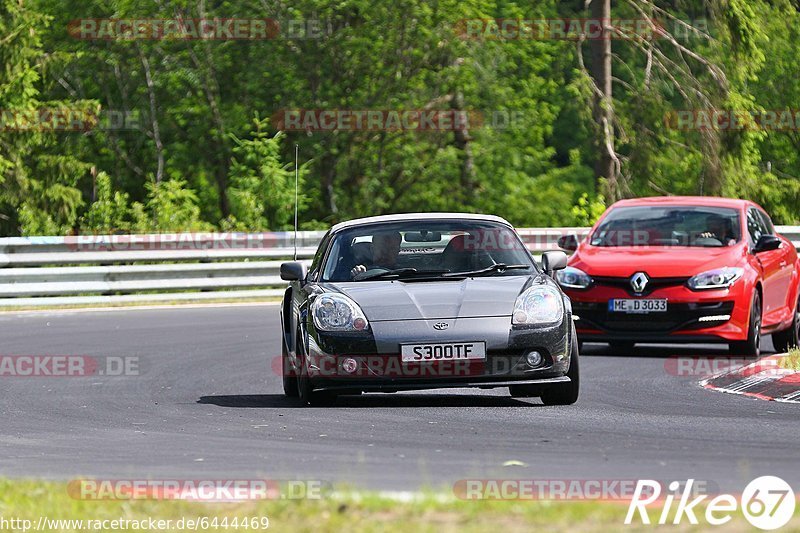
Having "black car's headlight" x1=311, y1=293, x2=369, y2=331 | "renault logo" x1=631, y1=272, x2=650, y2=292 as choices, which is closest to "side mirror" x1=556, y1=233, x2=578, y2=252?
"renault logo" x1=631, y1=272, x2=650, y2=292

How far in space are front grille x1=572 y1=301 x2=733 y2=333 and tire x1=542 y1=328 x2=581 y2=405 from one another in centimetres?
424

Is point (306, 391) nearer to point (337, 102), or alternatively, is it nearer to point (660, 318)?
point (660, 318)

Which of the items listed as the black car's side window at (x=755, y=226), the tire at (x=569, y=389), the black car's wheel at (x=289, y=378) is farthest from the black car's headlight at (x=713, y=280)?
the black car's wheel at (x=289, y=378)

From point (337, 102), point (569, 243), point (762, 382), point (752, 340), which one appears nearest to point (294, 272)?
point (762, 382)

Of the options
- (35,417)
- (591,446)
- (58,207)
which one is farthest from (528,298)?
(58,207)

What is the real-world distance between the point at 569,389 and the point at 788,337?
6161 mm

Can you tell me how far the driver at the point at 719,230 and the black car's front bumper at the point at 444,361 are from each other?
18.6 feet

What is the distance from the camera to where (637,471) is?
310 inches

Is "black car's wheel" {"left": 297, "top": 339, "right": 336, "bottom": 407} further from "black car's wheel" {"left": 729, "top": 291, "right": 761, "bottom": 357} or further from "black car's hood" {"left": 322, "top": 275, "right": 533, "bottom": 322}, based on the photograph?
"black car's wheel" {"left": 729, "top": 291, "right": 761, "bottom": 357}

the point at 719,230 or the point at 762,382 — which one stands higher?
the point at 719,230

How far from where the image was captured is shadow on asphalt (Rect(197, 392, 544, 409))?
11.7 m

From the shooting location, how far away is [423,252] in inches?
484

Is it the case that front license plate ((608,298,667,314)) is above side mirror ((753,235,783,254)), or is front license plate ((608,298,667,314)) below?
below

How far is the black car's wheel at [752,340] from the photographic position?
15656 millimetres
